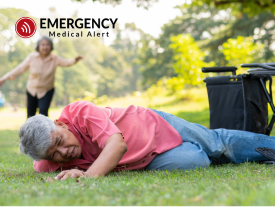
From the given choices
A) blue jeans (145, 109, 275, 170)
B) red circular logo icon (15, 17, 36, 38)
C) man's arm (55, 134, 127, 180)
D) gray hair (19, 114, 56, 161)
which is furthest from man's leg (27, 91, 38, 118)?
man's arm (55, 134, 127, 180)

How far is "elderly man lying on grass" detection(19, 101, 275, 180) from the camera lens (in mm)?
2434

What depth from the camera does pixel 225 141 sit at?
10.8 feet

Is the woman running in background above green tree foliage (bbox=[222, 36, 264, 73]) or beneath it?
beneath

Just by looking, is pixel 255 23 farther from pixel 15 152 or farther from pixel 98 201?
pixel 98 201

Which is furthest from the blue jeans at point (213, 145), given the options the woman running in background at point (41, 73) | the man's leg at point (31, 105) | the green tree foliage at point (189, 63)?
the green tree foliage at point (189, 63)

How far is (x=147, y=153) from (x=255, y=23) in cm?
1783

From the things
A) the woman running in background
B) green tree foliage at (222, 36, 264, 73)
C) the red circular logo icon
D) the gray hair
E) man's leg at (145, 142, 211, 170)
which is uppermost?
the red circular logo icon

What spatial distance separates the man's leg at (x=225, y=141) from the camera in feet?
10.5

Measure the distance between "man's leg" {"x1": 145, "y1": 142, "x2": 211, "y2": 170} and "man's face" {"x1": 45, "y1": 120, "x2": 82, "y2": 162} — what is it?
31.0 inches

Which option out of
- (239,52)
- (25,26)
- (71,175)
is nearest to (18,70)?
(25,26)

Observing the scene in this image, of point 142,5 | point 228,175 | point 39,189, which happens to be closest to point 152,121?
point 228,175

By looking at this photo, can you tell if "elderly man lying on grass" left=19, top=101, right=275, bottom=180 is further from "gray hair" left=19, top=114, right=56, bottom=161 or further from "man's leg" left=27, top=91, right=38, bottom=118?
"man's leg" left=27, top=91, right=38, bottom=118

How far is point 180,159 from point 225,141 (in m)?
0.67

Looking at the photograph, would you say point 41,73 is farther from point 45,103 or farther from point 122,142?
point 122,142
